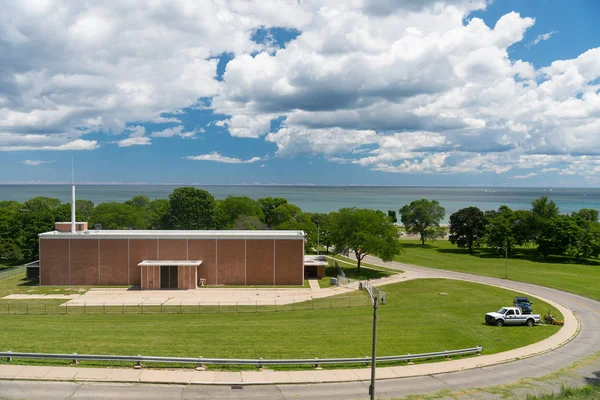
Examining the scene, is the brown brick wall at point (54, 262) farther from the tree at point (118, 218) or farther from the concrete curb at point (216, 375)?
the tree at point (118, 218)

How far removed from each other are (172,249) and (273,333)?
2985 centimetres

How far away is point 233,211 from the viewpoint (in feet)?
354

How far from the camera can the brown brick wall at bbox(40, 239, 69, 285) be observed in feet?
187

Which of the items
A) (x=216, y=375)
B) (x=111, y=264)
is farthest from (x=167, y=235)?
(x=216, y=375)

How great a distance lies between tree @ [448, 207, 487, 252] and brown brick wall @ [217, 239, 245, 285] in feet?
204

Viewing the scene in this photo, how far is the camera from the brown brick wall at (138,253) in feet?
188

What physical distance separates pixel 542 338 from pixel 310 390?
21081mm

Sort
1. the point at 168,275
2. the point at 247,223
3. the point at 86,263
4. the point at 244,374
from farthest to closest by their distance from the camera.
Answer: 1. the point at 247,223
2. the point at 86,263
3. the point at 168,275
4. the point at 244,374

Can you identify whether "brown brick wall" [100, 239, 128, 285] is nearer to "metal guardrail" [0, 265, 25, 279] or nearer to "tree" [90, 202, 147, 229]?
"metal guardrail" [0, 265, 25, 279]

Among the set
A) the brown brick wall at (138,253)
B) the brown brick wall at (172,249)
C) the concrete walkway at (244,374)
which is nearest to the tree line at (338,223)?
the brown brick wall at (172,249)

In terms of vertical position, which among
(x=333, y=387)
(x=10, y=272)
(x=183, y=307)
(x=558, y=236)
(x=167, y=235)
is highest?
(x=167, y=235)

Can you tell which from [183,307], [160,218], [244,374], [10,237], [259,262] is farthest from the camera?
[160,218]

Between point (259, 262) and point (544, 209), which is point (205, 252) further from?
point (544, 209)

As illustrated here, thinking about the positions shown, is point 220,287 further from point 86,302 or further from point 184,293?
point 86,302
